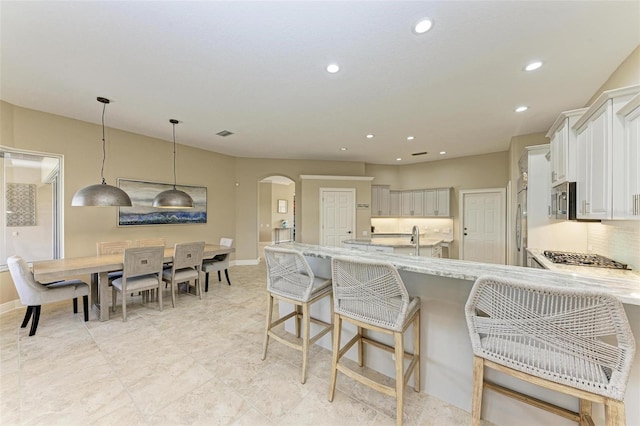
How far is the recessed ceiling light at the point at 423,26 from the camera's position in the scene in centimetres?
190

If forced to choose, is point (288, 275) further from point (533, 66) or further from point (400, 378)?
point (533, 66)

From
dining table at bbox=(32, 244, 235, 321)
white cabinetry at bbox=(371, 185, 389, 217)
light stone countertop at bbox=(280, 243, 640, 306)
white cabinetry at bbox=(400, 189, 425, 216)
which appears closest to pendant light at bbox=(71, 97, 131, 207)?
dining table at bbox=(32, 244, 235, 321)

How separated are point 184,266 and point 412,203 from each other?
6.04 metres

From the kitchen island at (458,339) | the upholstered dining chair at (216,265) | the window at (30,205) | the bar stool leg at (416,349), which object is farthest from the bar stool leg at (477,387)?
the window at (30,205)

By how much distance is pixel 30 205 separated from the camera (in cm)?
380

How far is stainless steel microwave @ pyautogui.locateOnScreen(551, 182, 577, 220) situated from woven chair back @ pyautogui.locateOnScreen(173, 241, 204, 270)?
4694 mm

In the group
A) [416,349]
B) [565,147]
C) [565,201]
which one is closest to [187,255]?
[416,349]

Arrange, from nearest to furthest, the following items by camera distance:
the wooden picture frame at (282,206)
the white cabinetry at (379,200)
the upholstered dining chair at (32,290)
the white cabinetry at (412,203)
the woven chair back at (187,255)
Answer: the upholstered dining chair at (32,290) < the woven chair back at (187,255) < the white cabinetry at (412,203) < the white cabinetry at (379,200) < the wooden picture frame at (282,206)

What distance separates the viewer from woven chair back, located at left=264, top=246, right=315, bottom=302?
205 centimetres

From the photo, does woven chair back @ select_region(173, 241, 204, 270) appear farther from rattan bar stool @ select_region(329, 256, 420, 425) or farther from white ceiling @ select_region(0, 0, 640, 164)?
rattan bar stool @ select_region(329, 256, 420, 425)

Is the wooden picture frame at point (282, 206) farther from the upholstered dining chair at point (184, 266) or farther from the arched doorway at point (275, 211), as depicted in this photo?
the upholstered dining chair at point (184, 266)

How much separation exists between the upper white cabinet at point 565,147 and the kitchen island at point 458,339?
1670mm

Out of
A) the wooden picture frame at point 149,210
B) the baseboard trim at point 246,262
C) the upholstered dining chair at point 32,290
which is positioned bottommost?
the baseboard trim at point 246,262

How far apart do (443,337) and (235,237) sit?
18.5 ft
